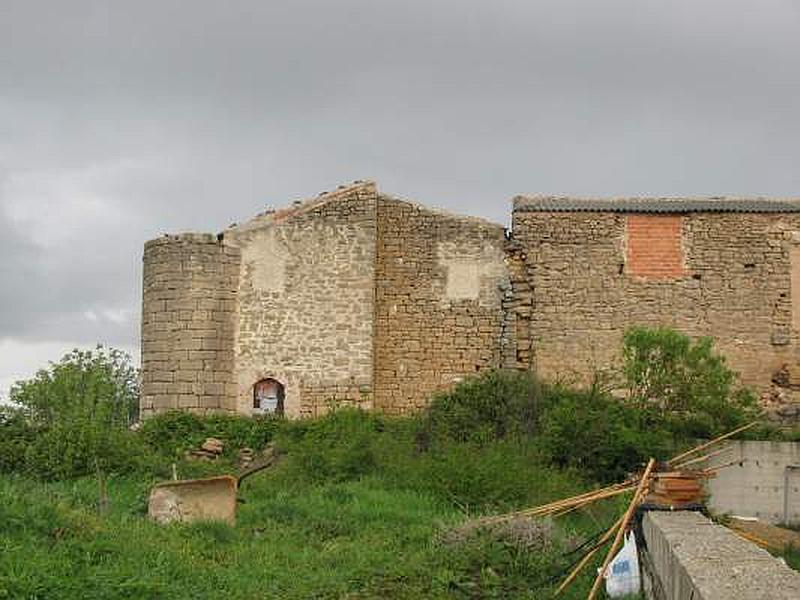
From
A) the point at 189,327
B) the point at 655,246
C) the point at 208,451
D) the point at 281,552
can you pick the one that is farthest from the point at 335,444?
the point at 655,246

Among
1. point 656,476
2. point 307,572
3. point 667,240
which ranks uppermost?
point 667,240

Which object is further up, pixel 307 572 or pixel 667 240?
Answer: pixel 667 240

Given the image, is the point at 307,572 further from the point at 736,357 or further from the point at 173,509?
the point at 736,357

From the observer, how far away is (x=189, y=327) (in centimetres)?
1938

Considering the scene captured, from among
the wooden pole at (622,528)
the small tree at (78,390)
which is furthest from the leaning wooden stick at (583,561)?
the small tree at (78,390)

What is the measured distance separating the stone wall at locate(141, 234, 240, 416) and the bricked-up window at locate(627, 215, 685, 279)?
23.2 feet

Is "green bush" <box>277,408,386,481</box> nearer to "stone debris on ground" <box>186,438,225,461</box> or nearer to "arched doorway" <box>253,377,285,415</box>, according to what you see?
"arched doorway" <box>253,377,285,415</box>

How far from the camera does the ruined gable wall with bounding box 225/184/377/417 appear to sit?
19.7 meters

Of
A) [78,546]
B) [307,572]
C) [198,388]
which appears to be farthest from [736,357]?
[78,546]

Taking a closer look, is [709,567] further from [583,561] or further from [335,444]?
[335,444]

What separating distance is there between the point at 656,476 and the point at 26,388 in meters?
25.5

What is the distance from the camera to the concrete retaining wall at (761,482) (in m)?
17.2

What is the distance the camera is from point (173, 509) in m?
12.5

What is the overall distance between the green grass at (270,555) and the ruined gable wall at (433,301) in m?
6.60
